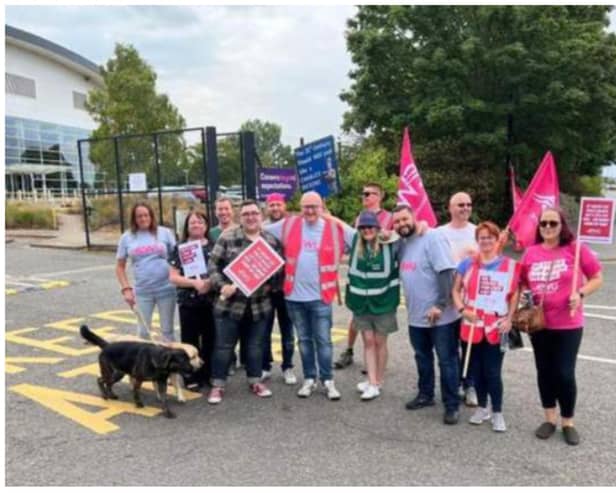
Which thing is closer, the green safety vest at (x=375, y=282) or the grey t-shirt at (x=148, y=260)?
the green safety vest at (x=375, y=282)

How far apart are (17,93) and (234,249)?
51.1 m

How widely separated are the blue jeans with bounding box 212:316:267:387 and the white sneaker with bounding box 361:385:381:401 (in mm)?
993

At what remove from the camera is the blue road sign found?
11570 millimetres

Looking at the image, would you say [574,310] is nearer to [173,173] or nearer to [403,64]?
[403,64]

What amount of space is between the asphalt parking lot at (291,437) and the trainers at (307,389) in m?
0.06

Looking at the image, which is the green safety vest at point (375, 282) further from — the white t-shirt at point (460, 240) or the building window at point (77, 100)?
the building window at point (77, 100)

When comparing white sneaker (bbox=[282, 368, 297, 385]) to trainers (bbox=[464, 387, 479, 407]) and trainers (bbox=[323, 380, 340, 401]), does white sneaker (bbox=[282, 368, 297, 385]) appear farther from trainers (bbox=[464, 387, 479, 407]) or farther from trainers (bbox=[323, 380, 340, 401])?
trainers (bbox=[464, 387, 479, 407])

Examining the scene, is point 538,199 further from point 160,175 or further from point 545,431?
point 160,175

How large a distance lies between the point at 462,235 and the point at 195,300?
241 cm

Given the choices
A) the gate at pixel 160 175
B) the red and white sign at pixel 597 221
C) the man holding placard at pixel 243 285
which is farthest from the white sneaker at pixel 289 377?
the gate at pixel 160 175

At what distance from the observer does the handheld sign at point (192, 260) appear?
17.0ft

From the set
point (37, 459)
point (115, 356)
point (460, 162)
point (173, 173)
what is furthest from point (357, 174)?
point (37, 459)

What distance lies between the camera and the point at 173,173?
776 inches

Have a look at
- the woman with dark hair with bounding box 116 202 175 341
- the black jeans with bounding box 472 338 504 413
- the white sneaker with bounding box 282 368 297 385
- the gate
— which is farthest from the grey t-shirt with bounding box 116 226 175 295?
the gate
